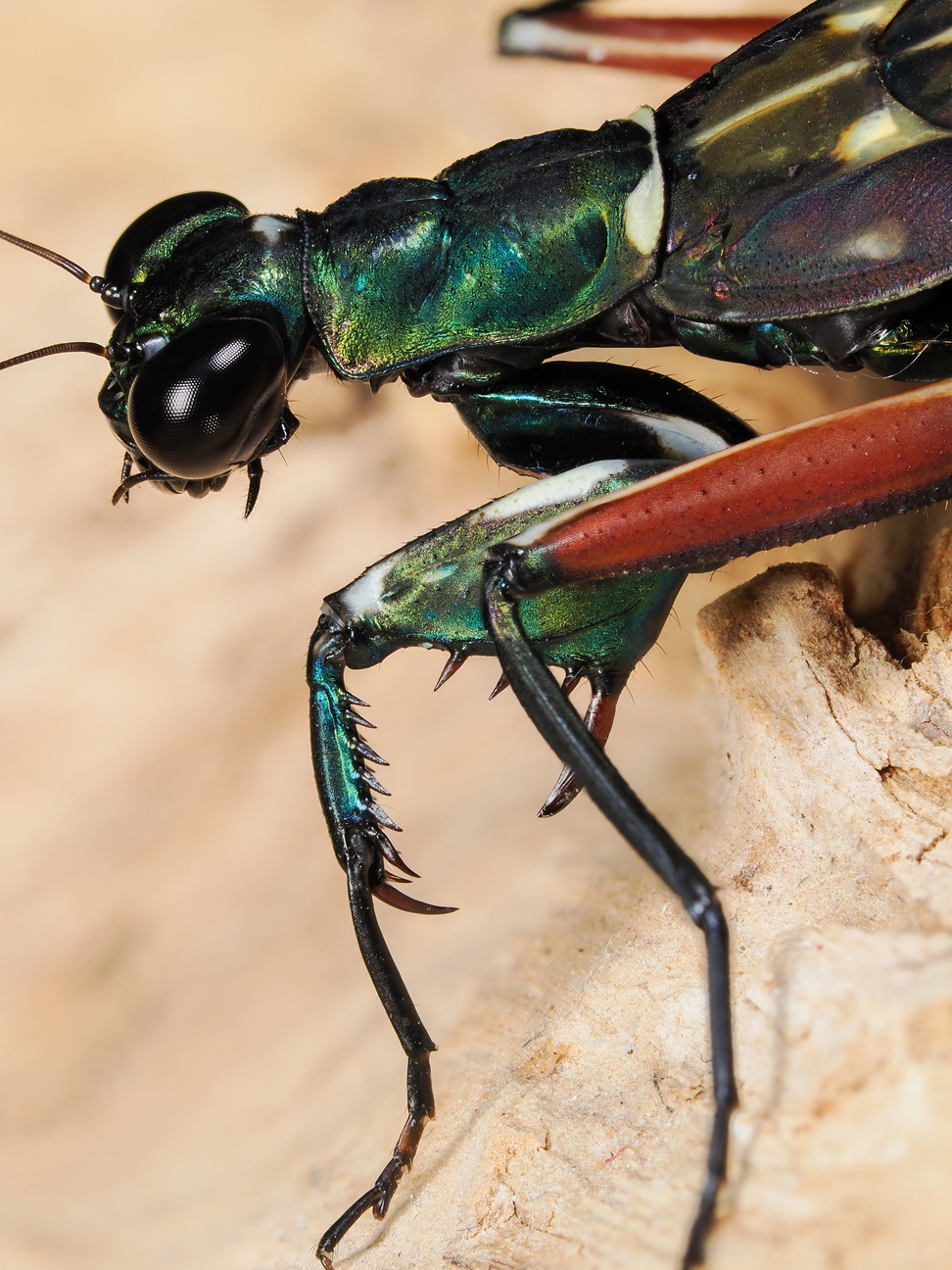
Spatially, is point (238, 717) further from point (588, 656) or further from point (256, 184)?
point (256, 184)

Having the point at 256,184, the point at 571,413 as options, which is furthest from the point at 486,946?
the point at 256,184

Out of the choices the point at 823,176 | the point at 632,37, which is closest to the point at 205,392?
the point at 823,176

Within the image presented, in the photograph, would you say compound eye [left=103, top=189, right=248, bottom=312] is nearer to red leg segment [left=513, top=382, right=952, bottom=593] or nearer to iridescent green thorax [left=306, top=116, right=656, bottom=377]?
iridescent green thorax [left=306, top=116, right=656, bottom=377]

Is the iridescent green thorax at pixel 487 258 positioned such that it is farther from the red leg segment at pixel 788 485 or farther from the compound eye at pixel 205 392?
the red leg segment at pixel 788 485

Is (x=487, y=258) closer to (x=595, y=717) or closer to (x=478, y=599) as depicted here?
(x=478, y=599)

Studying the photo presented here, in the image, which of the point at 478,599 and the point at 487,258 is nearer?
the point at 478,599
